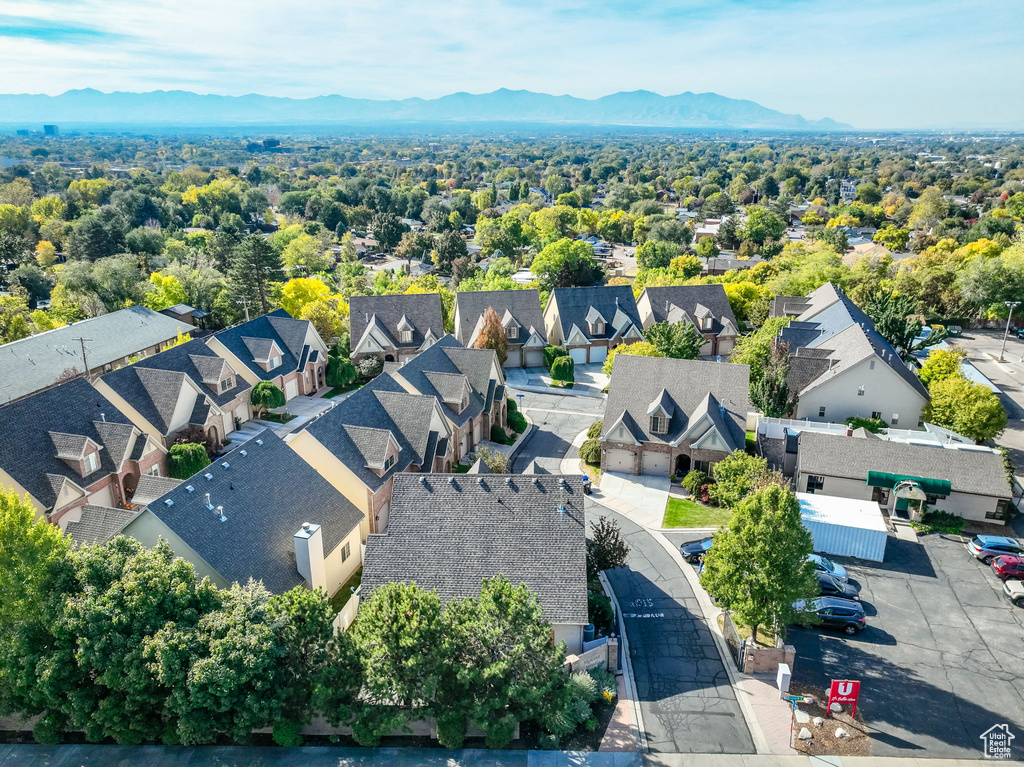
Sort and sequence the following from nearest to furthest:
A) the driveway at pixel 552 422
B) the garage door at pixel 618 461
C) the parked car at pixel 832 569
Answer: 1. the parked car at pixel 832 569
2. the garage door at pixel 618 461
3. the driveway at pixel 552 422

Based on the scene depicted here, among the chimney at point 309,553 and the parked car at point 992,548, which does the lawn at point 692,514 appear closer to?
the parked car at point 992,548

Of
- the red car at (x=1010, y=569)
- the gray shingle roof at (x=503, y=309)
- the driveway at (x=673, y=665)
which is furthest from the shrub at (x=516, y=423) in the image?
the red car at (x=1010, y=569)

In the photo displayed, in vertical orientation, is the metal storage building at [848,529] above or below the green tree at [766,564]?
below

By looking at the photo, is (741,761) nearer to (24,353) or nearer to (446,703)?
(446,703)

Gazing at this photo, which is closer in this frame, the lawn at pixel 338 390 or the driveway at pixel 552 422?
the driveway at pixel 552 422

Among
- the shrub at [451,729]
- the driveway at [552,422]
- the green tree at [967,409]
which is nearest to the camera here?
the shrub at [451,729]

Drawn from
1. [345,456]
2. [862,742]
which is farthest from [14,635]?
[862,742]

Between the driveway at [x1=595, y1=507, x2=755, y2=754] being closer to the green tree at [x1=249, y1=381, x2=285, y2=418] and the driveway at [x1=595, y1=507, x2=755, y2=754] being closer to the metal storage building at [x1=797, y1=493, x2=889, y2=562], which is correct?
the metal storage building at [x1=797, y1=493, x2=889, y2=562]

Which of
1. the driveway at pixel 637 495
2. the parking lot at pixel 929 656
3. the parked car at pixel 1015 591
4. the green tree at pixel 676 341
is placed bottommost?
the driveway at pixel 637 495
